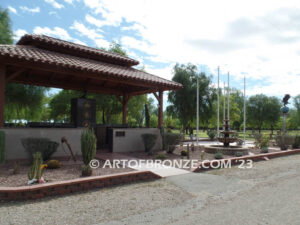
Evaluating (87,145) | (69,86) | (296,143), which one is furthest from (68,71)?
(296,143)

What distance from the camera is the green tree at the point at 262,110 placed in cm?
4228

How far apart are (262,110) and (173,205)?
145 ft

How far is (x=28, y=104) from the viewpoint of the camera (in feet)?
55.2

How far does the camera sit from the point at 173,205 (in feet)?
14.7

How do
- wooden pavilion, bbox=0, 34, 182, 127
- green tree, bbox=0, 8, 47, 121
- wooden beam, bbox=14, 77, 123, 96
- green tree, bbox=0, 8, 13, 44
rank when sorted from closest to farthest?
wooden pavilion, bbox=0, 34, 182, 127 < wooden beam, bbox=14, 77, 123, 96 < green tree, bbox=0, 8, 13, 44 < green tree, bbox=0, 8, 47, 121

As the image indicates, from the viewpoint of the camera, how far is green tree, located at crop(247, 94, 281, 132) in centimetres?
4228

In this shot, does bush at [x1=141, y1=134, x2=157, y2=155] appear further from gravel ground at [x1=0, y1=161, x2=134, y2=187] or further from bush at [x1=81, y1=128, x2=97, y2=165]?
bush at [x1=81, y1=128, x2=97, y2=165]

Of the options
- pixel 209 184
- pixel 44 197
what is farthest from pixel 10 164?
pixel 209 184

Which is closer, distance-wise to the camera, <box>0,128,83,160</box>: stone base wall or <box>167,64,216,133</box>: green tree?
<box>0,128,83,160</box>: stone base wall

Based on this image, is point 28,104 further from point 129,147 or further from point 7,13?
point 129,147

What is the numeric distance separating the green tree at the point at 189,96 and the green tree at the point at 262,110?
Result: 794 inches

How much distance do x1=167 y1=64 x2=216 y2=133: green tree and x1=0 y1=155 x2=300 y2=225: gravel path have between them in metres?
20.7

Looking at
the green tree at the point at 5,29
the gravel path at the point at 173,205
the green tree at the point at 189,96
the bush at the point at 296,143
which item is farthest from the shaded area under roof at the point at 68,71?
the green tree at the point at 189,96

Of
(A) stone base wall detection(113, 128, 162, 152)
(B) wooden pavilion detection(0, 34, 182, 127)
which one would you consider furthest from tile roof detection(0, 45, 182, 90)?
(A) stone base wall detection(113, 128, 162, 152)
